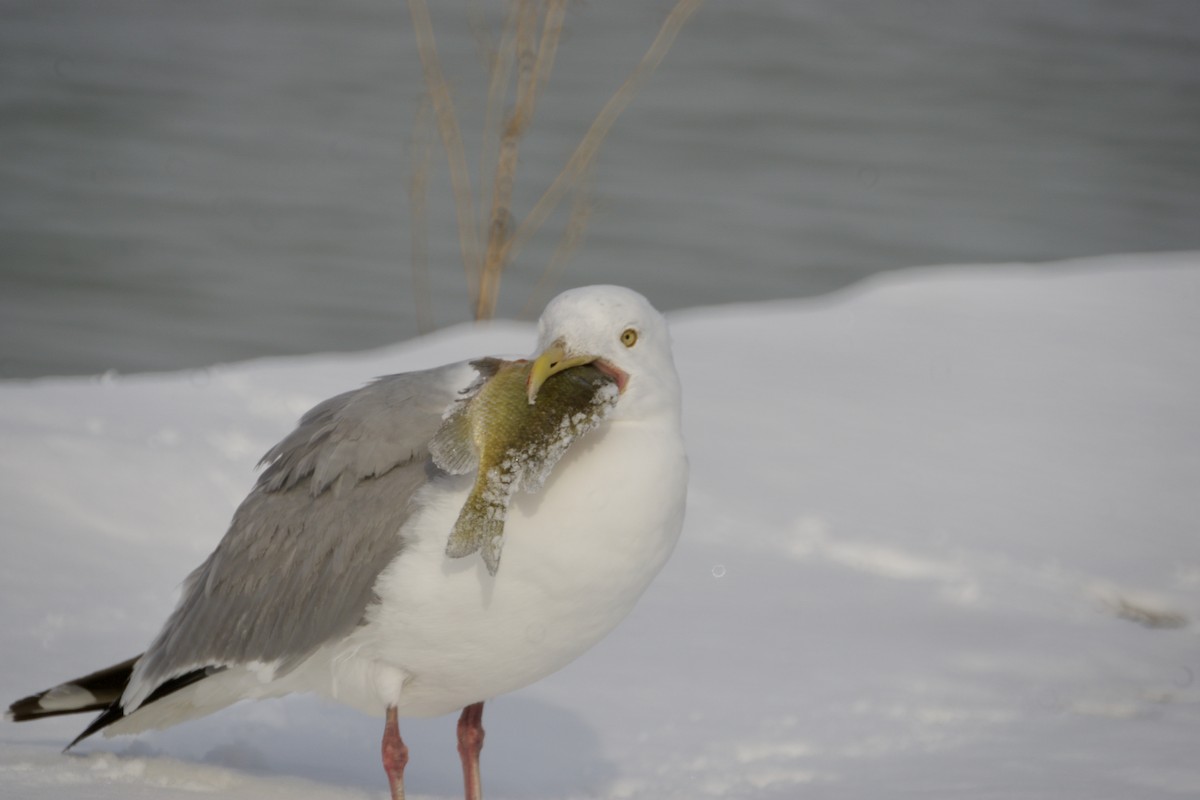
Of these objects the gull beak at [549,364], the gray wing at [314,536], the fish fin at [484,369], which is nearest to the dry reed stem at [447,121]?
the gray wing at [314,536]

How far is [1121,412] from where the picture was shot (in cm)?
534

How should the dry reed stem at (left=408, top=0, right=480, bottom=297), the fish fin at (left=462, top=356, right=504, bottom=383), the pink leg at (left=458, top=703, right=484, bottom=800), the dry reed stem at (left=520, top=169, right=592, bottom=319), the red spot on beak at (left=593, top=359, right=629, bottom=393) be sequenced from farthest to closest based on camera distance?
1. the dry reed stem at (left=520, top=169, right=592, bottom=319)
2. the dry reed stem at (left=408, top=0, right=480, bottom=297)
3. the pink leg at (left=458, top=703, right=484, bottom=800)
4. the fish fin at (left=462, top=356, right=504, bottom=383)
5. the red spot on beak at (left=593, top=359, right=629, bottom=393)

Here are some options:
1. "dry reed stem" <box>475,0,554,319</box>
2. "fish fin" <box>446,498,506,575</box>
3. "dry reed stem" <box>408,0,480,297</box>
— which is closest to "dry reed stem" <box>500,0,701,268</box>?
"dry reed stem" <box>475,0,554,319</box>

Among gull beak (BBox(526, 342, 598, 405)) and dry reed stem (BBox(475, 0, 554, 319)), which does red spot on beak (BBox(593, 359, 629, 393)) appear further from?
dry reed stem (BBox(475, 0, 554, 319))

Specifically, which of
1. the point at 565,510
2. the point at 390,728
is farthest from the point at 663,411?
the point at 390,728

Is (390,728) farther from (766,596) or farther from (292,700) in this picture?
(766,596)

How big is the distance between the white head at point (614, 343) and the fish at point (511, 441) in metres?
0.03

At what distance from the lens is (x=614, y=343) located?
277cm

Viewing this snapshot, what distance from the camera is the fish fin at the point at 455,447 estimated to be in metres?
2.77

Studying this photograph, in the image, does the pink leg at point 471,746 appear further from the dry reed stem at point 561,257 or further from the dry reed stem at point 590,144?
the dry reed stem at point 561,257

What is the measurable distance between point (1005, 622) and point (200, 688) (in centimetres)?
208

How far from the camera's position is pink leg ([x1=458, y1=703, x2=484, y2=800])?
3.18 m

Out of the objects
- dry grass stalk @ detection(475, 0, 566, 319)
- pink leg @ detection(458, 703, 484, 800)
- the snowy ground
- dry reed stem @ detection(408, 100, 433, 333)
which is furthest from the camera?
dry reed stem @ detection(408, 100, 433, 333)

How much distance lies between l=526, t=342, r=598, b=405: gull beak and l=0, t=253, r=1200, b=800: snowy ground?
3.20 ft
